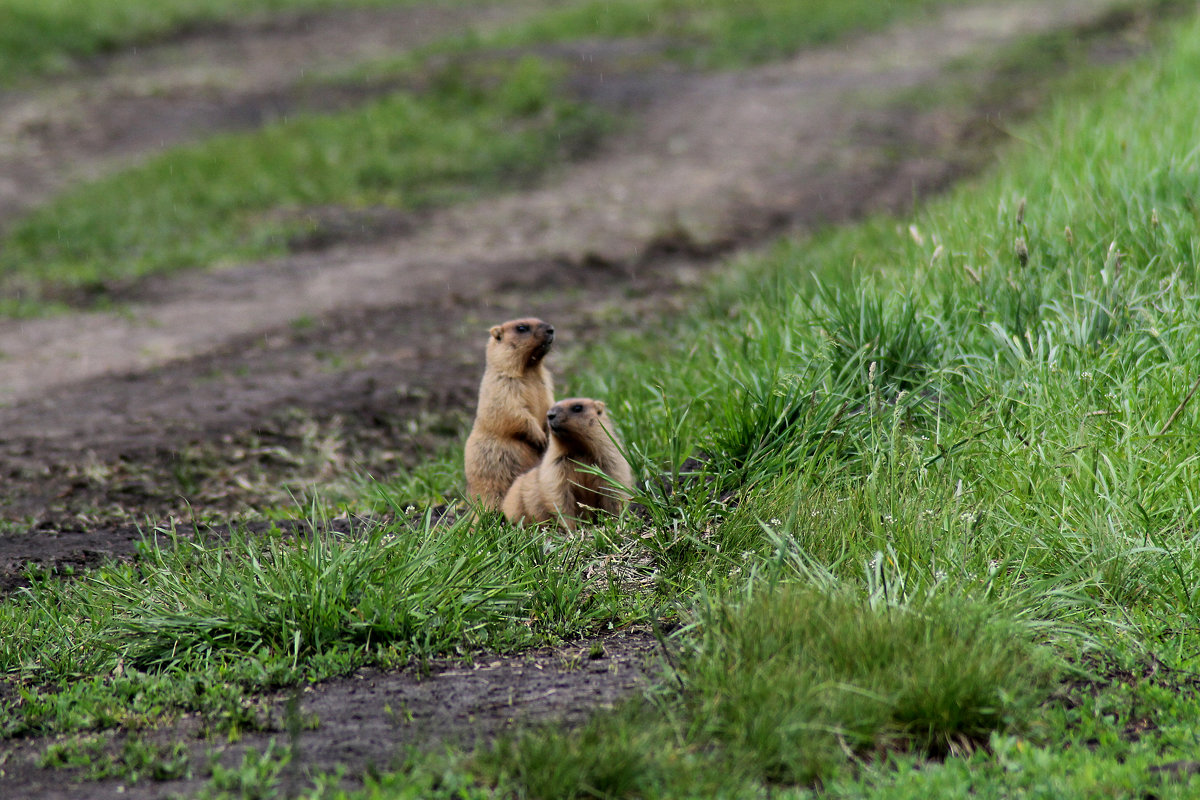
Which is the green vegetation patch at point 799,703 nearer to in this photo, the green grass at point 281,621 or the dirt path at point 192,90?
the green grass at point 281,621

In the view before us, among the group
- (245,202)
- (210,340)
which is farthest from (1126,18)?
(210,340)

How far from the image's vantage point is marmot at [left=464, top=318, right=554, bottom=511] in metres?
5.36

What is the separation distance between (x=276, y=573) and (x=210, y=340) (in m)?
5.25

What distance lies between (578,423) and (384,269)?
6072 mm

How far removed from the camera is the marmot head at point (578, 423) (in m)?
4.85

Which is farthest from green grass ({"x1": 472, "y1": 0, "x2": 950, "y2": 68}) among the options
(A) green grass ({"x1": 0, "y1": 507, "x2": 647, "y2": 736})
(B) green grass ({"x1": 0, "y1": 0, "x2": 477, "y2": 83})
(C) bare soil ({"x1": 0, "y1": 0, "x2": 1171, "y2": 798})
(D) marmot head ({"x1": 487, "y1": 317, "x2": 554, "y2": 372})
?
(A) green grass ({"x1": 0, "y1": 507, "x2": 647, "y2": 736})

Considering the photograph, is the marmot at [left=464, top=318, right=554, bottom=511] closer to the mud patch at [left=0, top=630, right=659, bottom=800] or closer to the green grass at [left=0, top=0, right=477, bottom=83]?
the mud patch at [left=0, top=630, right=659, bottom=800]

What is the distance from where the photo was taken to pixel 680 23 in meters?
18.2

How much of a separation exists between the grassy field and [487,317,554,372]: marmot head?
5.80m

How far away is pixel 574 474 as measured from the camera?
491 cm

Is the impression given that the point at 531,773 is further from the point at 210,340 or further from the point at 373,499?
the point at 210,340

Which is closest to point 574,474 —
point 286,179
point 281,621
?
point 281,621

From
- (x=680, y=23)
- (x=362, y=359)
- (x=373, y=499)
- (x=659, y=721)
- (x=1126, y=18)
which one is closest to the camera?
(x=659, y=721)

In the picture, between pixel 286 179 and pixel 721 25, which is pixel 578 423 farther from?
pixel 721 25
